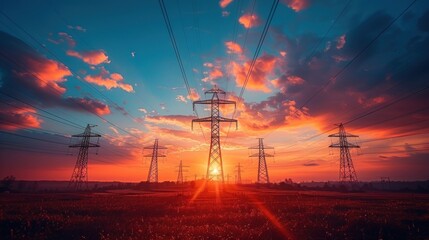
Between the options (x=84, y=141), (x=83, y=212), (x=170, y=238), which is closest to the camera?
(x=170, y=238)

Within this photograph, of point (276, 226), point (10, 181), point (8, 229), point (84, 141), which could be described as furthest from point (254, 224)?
point (10, 181)

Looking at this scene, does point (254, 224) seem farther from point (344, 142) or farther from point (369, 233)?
point (344, 142)

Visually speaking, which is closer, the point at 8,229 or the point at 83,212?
the point at 8,229

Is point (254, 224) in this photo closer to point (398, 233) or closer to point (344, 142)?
point (398, 233)

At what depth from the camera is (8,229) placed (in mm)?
15945

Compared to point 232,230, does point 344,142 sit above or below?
above

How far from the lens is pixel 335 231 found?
14.8 metres

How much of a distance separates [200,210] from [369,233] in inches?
535

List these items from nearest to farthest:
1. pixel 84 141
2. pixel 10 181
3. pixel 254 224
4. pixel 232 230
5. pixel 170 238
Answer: pixel 170 238, pixel 232 230, pixel 254 224, pixel 84 141, pixel 10 181


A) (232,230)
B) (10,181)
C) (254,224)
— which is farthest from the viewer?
(10,181)

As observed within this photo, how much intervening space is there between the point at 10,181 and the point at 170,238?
175 m

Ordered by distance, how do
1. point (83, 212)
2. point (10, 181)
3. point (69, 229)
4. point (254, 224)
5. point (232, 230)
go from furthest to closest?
1. point (10, 181)
2. point (83, 212)
3. point (254, 224)
4. point (69, 229)
5. point (232, 230)

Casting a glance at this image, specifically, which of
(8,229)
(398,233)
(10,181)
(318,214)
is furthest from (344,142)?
→ (10,181)

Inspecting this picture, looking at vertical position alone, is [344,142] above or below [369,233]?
above
